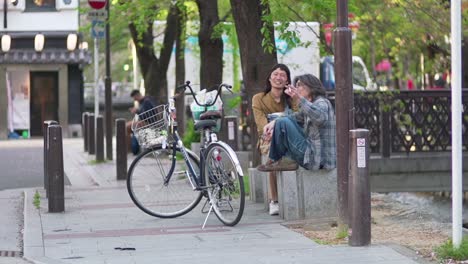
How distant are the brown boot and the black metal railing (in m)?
6.36

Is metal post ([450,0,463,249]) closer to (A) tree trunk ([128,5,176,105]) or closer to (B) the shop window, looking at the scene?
(A) tree trunk ([128,5,176,105])

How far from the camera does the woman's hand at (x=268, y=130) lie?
32.6 ft

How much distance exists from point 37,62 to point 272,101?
75.1 ft

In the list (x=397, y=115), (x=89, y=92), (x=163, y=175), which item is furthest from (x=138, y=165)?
(x=89, y=92)

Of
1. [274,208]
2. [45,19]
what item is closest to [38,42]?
[45,19]

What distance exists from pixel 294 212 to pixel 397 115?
271 inches

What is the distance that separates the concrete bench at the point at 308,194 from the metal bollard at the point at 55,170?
273 cm

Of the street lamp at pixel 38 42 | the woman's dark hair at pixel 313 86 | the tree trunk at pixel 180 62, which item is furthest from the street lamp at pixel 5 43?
the woman's dark hair at pixel 313 86

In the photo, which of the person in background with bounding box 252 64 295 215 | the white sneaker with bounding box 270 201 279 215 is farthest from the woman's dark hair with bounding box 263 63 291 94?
the white sneaker with bounding box 270 201 279 215

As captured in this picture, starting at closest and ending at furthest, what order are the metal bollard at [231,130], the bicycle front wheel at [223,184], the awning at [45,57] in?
the bicycle front wheel at [223,184]
the metal bollard at [231,130]
the awning at [45,57]

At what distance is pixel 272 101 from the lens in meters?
10.8

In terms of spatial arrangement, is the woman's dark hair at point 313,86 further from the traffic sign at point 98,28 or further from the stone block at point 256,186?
the traffic sign at point 98,28

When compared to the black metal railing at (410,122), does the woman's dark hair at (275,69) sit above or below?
above

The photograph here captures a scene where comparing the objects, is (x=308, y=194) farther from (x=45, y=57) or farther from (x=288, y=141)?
(x=45, y=57)
